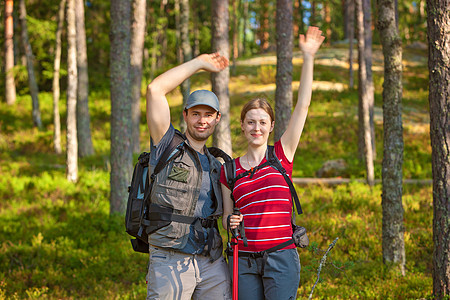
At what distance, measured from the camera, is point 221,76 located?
28.0ft

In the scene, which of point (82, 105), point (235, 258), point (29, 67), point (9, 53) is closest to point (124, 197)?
point (235, 258)

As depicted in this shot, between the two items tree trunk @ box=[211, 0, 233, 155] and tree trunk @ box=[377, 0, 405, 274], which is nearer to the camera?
tree trunk @ box=[377, 0, 405, 274]

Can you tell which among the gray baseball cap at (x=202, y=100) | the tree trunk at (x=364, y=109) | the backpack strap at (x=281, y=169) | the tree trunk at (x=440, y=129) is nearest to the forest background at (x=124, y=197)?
the tree trunk at (x=364, y=109)

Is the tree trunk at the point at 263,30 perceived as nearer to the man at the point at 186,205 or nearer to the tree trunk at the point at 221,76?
the tree trunk at the point at 221,76

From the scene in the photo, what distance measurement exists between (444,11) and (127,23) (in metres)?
6.95

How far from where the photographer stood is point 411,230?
7.93 meters

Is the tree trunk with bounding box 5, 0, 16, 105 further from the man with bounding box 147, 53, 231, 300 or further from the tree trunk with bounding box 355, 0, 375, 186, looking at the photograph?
the man with bounding box 147, 53, 231, 300

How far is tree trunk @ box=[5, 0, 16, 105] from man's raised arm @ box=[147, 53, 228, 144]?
21985mm

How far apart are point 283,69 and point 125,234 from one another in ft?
16.8

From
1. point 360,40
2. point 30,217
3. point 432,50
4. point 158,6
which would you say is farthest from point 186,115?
point 158,6

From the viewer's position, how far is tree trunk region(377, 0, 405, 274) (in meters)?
6.13

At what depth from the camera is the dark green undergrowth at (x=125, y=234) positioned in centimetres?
612

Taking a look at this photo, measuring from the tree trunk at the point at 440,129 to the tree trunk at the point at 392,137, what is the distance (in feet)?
4.90

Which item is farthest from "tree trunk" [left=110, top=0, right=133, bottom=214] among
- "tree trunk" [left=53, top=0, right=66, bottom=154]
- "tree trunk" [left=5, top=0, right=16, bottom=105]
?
"tree trunk" [left=5, top=0, right=16, bottom=105]
